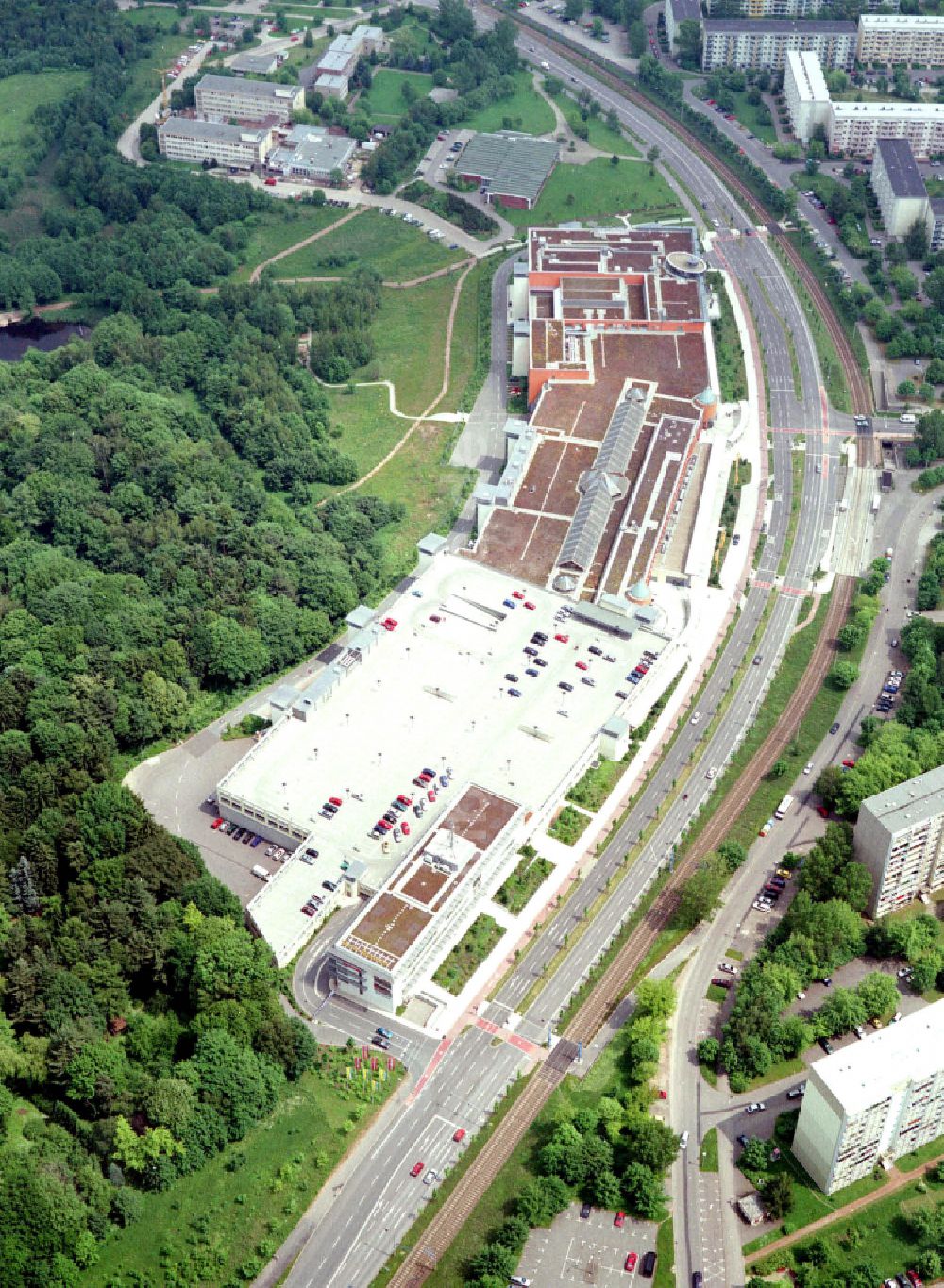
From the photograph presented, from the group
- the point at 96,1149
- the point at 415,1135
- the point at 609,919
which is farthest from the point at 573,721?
the point at 96,1149

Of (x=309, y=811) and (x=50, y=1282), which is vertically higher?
(x=309, y=811)

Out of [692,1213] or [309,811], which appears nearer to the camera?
[692,1213]

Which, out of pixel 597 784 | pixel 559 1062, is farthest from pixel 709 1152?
pixel 597 784

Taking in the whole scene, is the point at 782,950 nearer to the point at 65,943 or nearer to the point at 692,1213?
the point at 692,1213

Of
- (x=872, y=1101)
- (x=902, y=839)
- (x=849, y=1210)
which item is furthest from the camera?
(x=902, y=839)

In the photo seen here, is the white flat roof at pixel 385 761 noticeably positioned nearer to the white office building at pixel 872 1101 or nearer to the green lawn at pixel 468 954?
the green lawn at pixel 468 954

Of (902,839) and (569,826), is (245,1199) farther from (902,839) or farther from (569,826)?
(902,839)

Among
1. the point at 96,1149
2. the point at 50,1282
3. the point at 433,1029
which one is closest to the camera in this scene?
the point at 50,1282

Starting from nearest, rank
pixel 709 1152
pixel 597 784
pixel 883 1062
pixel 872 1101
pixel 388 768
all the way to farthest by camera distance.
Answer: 1. pixel 872 1101
2. pixel 883 1062
3. pixel 709 1152
4. pixel 388 768
5. pixel 597 784
